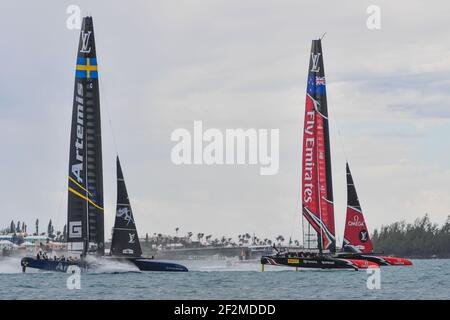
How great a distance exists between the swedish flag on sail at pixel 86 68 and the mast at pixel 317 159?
15.4m

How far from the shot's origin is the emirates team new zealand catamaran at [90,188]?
218 feet

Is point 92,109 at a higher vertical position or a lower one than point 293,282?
higher

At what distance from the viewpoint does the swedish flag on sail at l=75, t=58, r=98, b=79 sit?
67.3m

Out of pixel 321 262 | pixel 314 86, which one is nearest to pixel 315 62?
pixel 314 86

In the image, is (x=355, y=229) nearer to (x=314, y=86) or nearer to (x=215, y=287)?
(x=314, y=86)

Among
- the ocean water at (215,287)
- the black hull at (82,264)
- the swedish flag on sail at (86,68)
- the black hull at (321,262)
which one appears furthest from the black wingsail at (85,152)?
the black hull at (321,262)

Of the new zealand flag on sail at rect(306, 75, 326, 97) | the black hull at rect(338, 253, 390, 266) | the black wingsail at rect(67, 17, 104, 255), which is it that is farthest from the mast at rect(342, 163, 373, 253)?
the black wingsail at rect(67, 17, 104, 255)

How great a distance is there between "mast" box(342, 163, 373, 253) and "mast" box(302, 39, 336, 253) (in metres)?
2.27

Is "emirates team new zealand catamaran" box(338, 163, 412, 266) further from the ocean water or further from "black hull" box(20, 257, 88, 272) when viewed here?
"black hull" box(20, 257, 88, 272)

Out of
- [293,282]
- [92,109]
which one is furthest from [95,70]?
[293,282]

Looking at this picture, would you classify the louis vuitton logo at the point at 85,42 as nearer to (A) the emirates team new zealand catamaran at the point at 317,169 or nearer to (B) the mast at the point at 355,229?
(A) the emirates team new zealand catamaran at the point at 317,169
